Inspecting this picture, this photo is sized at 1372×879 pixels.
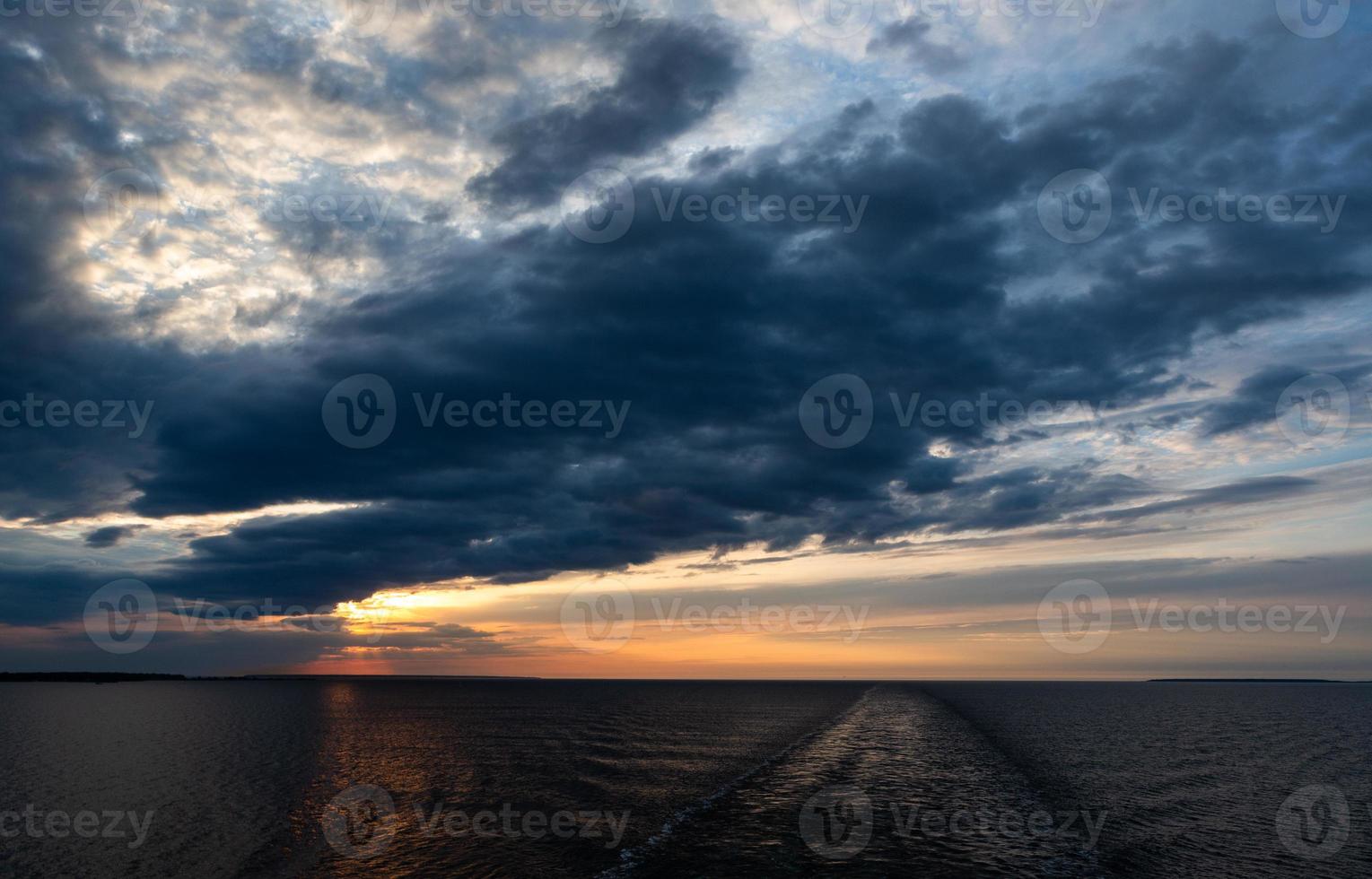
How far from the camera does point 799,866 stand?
3061cm

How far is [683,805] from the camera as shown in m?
43.5

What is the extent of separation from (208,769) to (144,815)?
2016cm

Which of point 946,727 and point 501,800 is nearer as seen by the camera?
point 501,800

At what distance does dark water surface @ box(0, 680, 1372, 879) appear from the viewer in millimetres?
32156

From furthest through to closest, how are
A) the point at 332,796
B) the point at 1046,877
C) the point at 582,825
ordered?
the point at 332,796
the point at 582,825
the point at 1046,877

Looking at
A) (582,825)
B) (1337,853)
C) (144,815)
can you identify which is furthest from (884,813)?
(144,815)

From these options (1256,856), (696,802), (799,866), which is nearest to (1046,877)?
(799,866)

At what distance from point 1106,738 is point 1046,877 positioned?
72.0 m

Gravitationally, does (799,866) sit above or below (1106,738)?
above

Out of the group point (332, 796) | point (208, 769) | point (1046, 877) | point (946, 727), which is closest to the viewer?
point (1046, 877)

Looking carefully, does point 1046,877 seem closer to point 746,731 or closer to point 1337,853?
point 1337,853

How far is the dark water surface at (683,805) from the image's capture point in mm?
32156

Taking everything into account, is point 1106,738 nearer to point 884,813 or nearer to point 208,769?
point 884,813

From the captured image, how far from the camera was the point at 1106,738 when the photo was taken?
8956cm
